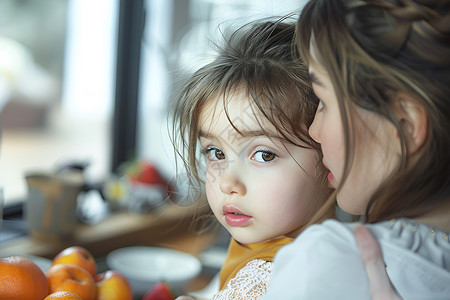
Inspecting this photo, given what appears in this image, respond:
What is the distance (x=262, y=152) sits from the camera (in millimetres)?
650

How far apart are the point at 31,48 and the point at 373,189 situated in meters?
1.30

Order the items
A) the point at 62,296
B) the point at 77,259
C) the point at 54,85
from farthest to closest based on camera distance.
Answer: the point at 54,85
the point at 77,259
the point at 62,296

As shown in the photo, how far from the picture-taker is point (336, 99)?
1.54 ft

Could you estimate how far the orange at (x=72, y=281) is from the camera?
69 cm

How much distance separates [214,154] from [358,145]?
0.28 meters

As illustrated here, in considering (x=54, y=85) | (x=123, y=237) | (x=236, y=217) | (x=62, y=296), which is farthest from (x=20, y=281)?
(x=54, y=85)

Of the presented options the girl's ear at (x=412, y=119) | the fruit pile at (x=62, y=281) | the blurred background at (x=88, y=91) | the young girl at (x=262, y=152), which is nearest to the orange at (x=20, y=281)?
the fruit pile at (x=62, y=281)

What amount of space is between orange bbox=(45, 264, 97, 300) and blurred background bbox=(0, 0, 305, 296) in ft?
1.77

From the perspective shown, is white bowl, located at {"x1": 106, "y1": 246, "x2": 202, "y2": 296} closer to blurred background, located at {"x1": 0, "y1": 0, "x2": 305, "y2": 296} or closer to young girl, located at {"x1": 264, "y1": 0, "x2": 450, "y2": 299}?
blurred background, located at {"x1": 0, "y1": 0, "x2": 305, "y2": 296}

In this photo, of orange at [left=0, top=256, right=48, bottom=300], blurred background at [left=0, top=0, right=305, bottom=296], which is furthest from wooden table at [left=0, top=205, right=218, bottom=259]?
orange at [left=0, top=256, right=48, bottom=300]

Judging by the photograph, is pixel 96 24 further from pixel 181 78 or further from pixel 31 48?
pixel 181 78

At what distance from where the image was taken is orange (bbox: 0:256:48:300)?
2.08 ft

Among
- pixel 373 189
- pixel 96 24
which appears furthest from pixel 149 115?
pixel 373 189

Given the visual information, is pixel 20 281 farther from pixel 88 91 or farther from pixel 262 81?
pixel 88 91
